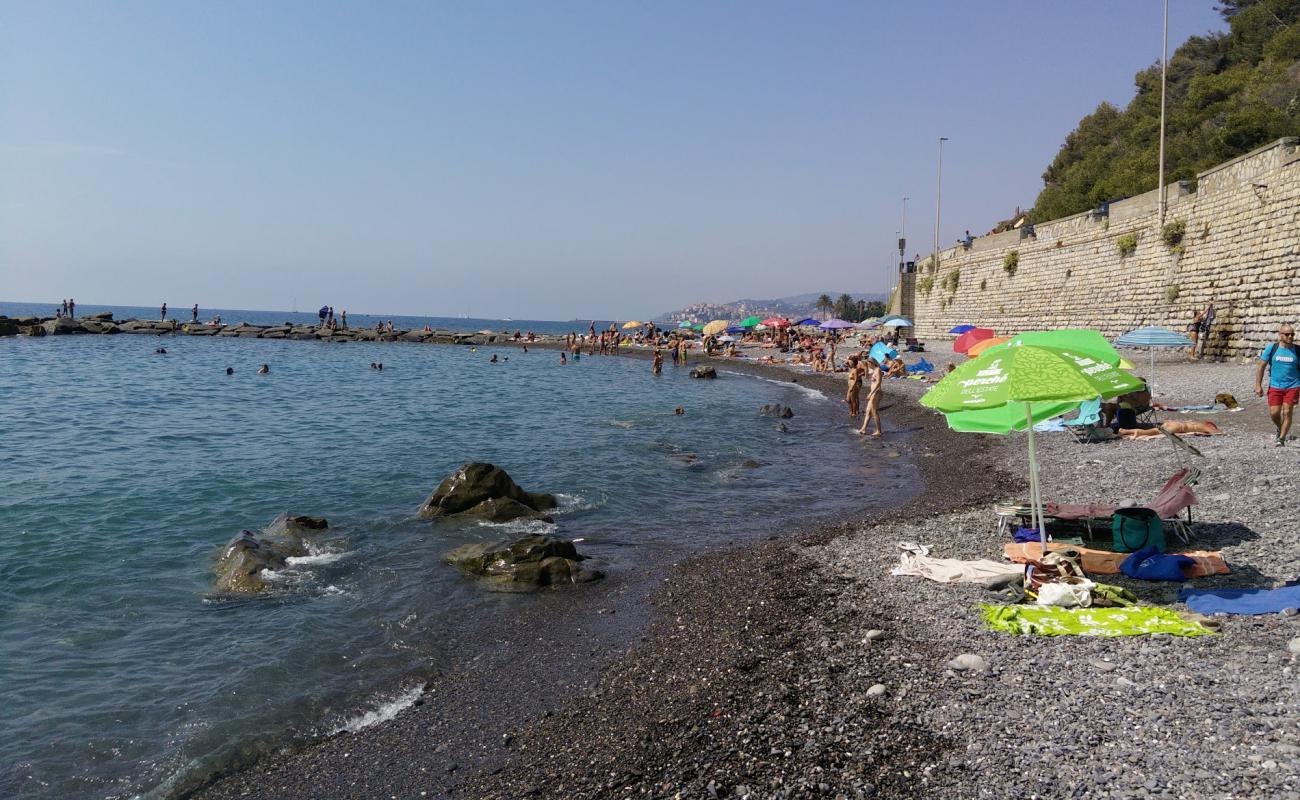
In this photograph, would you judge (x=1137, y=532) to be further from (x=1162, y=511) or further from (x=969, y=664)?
(x=969, y=664)

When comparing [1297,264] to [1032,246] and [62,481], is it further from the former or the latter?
[62,481]

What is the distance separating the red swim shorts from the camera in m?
10.4

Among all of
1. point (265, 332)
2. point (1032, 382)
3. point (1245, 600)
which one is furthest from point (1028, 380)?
point (265, 332)

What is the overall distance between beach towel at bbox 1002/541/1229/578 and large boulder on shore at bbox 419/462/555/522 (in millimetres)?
6904

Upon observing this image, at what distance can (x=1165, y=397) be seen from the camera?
1720cm

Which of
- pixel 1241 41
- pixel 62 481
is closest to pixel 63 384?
pixel 62 481

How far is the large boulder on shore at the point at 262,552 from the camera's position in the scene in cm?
895

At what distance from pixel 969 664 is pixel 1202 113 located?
1642 inches

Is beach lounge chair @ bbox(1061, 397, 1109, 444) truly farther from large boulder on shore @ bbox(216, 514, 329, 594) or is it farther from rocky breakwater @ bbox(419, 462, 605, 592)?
large boulder on shore @ bbox(216, 514, 329, 594)

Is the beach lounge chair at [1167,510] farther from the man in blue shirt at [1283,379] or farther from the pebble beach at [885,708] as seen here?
the man in blue shirt at [1283,379]

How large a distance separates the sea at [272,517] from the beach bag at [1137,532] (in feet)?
15.1

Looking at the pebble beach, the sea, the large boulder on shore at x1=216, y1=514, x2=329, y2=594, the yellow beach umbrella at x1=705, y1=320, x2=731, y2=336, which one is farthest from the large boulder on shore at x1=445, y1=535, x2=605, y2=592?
the yellow beach umbrella at x1=705, y1=320, x2=731, y2=336

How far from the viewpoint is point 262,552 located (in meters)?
9.60

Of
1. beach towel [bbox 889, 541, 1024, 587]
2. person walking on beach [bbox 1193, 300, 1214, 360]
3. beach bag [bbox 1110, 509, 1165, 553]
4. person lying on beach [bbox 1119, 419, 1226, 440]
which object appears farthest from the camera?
person walking on beach [bbox 1193, 300, 1214, 360]
